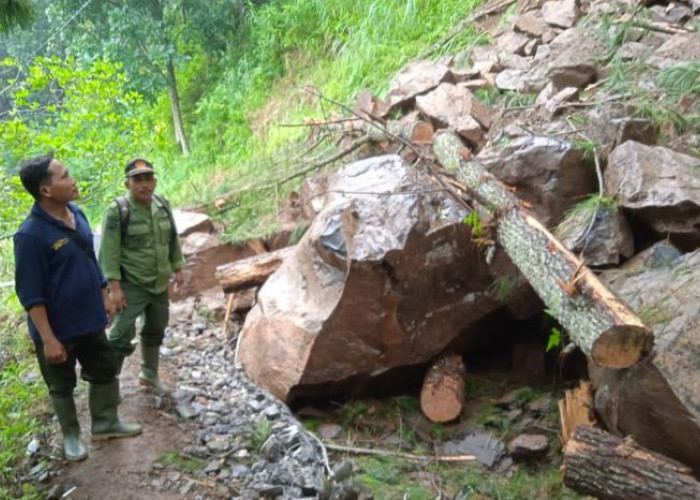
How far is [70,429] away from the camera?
3.62 meters

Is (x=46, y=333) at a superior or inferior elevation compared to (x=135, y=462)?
superior

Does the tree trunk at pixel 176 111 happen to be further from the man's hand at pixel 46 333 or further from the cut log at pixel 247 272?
the man's hand at pixel 46 333

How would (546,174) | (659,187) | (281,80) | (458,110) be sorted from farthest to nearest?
(281,80) → (458,110) → (546,174) → (659,187)

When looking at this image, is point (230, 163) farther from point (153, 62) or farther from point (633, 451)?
point (633, 451)

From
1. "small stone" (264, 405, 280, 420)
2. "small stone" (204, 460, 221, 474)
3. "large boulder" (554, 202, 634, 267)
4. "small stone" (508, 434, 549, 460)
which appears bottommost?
"small stone" (508, 434, 549, 460)

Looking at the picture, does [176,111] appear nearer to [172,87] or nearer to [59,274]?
[172,87]

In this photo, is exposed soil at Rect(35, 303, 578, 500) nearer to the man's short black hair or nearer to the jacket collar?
the jacket collar

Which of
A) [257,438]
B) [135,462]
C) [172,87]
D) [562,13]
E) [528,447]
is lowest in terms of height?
[528,447]

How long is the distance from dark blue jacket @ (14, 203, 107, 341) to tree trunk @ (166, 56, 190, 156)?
10101 mm

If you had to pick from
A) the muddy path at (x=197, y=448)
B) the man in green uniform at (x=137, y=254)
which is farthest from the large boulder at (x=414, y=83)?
the man in green uniform at (x=137, y=254)

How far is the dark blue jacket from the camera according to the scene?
3.21 meters

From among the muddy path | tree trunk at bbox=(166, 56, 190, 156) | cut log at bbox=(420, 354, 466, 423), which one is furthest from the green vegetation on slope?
cut log at bbox=(420, 354, 466, 423)

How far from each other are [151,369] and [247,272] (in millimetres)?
1719

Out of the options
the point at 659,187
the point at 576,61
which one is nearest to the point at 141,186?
the point at 659,187
